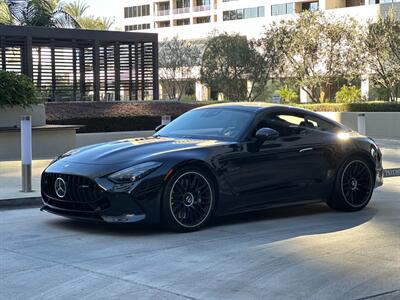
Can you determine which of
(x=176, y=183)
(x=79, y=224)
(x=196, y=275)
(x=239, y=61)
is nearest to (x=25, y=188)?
(x=79, y=224)

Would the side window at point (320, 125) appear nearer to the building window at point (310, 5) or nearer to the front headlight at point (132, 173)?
the front headlight at point (132, 173)

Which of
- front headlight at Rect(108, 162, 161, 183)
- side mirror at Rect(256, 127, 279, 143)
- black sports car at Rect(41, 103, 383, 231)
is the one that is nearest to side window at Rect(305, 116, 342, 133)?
black sports car at Rect(41, 103, 383, 231)

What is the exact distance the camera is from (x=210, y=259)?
6.38 meters

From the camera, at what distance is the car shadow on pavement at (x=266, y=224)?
304 inches

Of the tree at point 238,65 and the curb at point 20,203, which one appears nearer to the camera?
the curb at point 20,203

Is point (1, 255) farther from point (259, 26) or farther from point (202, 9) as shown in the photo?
point (202, 9)

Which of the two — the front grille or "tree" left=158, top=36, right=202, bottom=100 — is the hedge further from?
"tree" left=158, top=36, right=202, bottom=100

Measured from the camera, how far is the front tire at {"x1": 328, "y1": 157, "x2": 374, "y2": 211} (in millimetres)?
8992

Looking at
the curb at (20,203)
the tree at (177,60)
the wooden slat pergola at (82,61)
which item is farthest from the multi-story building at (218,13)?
the curb at (20,203)

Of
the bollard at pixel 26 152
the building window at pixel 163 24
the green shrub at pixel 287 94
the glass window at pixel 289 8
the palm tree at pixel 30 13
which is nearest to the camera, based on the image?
the bollard at pixel 26 152

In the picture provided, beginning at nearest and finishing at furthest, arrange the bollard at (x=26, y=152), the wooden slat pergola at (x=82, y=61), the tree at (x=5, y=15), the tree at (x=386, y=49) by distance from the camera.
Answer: the bollard at (x=26, y=152) → the wooden slat pergola at (x=82, y=61) → the tree at (x=386, y=49) → the tree at (x=5, y=15)

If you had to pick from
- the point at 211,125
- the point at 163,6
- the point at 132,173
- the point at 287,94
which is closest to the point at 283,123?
the point at 211,125

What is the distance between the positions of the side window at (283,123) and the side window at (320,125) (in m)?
0.13

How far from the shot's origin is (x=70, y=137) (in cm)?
1664
